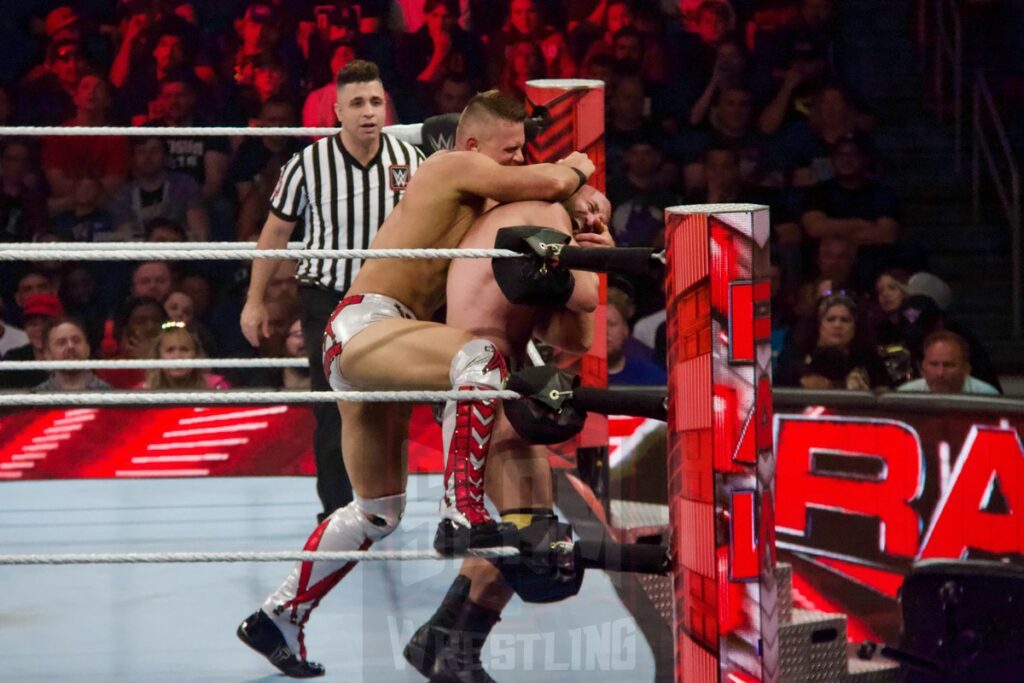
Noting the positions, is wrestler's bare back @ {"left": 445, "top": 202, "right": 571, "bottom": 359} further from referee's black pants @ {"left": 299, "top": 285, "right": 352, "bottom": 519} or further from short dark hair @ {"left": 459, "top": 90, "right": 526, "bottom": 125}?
referee's black pants @ {"left": 299, "top": 285, "right": 352, "bottom": 519}

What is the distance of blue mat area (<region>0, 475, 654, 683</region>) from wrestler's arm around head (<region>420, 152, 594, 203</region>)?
839 millimetres

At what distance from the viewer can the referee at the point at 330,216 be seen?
3615mm

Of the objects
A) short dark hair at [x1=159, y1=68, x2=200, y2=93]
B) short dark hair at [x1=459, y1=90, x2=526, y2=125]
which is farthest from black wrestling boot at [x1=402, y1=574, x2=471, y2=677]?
short dark hair at [x1=159, y1=68, x2=200, y2=93]

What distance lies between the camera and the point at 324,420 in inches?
147

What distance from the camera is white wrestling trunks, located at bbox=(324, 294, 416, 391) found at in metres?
2.39

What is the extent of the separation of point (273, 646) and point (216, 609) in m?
0.52

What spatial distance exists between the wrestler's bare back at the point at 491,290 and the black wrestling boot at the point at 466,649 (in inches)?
17.8

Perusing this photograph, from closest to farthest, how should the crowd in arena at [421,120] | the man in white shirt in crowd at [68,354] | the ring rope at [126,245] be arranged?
the ring rope at [126,245], the man in white shirt in crowd at [68,354], the crowd in arena at [421,120]

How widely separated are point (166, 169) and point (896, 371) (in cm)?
289

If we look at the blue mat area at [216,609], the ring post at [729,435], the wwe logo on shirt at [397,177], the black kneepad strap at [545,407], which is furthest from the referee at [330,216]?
the ring post at [729,435]

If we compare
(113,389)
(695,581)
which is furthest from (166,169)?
(695,581)

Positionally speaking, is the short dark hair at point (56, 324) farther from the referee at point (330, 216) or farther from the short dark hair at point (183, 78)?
the referee at point (330, 216)

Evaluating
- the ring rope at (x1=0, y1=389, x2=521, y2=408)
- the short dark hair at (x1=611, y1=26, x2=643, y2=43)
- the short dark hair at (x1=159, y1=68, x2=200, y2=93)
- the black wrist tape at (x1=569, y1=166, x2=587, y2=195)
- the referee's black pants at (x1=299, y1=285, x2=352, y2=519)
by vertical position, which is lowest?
the referee's black pants at (x1=299, y1=285, x2=352, y2=519)

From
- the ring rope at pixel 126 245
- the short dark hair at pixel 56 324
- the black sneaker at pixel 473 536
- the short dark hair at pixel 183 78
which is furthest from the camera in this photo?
the short dark hair at pixel 183 78
